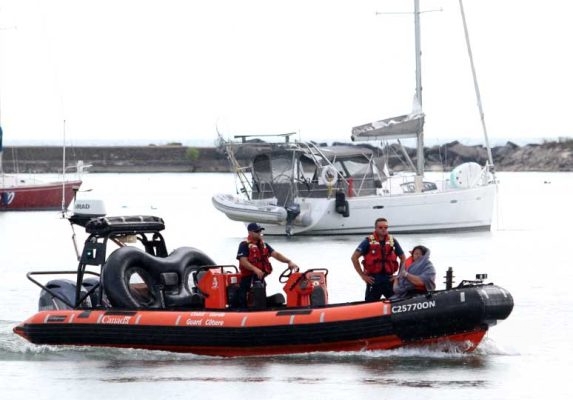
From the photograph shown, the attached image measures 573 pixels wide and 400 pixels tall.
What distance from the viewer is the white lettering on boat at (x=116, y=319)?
19.6m

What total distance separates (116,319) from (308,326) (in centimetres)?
266

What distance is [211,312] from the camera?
63.3 ft

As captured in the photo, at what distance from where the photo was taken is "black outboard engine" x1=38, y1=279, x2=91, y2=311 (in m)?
20.8

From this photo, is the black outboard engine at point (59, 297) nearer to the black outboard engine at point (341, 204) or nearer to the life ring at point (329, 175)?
the life ring at point (329, 175)

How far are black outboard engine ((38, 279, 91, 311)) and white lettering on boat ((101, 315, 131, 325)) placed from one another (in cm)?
115

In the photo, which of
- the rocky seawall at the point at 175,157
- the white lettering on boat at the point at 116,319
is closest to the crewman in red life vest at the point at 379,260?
the white lettering on boat at the point at 116,319

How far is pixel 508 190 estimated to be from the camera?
295 feet

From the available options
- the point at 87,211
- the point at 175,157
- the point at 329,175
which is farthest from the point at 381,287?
the point at 175,157

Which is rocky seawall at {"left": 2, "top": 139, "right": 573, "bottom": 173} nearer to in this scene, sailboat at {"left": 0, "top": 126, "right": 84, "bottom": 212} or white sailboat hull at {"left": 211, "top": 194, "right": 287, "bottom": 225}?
sailboat at {"left": 0, "top": 126, "right": 84, "bottom": 212}

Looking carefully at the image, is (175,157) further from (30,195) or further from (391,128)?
Answer: (391,128)

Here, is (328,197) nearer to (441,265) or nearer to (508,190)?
(441,265)

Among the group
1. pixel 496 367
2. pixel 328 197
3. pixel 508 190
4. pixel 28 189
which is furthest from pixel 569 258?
pixel 508 190

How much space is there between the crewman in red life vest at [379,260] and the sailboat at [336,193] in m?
23.7

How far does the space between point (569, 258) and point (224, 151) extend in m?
12.1
